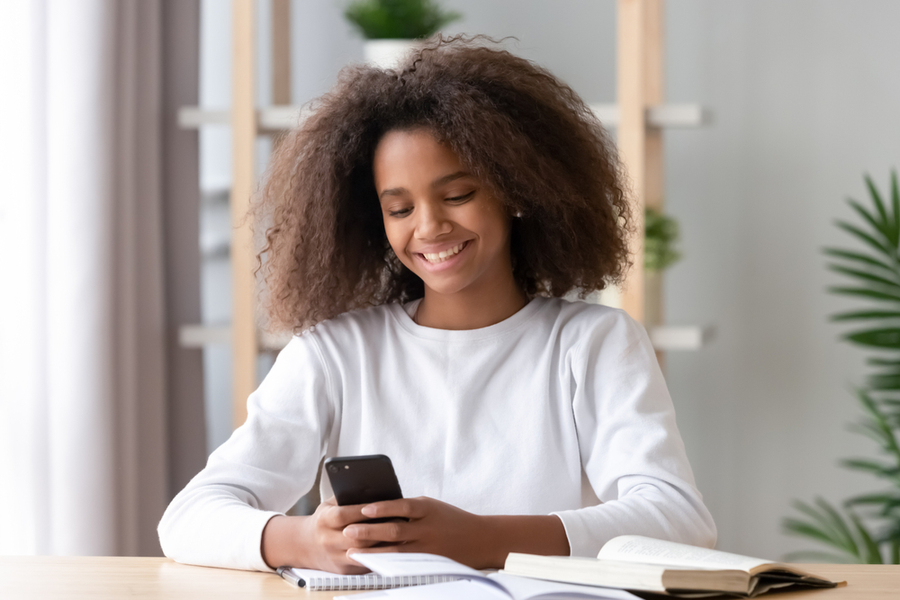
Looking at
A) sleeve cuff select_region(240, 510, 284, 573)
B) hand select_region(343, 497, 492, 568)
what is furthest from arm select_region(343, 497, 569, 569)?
sleeve cuff select_region(240, 510, 284, 573)

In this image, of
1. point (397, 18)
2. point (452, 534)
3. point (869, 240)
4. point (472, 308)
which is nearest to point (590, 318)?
point (472, 308)

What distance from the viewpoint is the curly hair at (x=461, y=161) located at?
1.23 m

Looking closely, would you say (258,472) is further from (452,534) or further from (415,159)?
(415,159)

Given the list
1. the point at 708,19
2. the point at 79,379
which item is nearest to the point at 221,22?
the point at 79,379

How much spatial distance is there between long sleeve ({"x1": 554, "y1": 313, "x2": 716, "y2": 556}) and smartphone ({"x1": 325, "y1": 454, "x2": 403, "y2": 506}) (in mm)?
198

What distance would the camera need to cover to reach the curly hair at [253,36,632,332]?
1.23 meters

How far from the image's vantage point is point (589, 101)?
8.06ft

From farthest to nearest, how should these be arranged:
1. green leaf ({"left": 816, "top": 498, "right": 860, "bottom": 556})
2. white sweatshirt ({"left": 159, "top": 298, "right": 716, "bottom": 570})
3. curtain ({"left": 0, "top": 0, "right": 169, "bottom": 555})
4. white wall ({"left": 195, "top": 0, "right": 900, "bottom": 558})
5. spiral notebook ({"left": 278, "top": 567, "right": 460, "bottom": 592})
A: 1. white wall ({"left": 195, "top": 0, "right": 900, "bottom": 558})
2. green leaf ({"left": 816, "top": 498, "right": 860, "bottom": 556})
3. curtain ({"left": 0, "top": 0, "right": 169, "bottom": 555})
4. white sweatshirt ({"left": 159, "top": 298, "right": 716, "bottom": 570})
5. spiral notebook ({"left": 278, "top": 567, "right": 460, "bottom": 592})

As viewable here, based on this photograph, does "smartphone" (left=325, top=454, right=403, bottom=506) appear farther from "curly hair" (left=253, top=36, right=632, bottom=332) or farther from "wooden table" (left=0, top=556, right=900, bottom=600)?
"curly hair" (left=253, top=36, right=632, bottom=332)

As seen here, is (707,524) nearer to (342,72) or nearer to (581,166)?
(581,166)

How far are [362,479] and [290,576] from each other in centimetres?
12

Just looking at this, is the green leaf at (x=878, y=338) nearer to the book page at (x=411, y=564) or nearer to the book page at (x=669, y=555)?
the book page at (x=669, y=555)

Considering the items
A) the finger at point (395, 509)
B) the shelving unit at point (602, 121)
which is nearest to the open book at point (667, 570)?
the finger at point (395, 509)

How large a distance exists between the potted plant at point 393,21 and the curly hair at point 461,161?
75 centimetres
